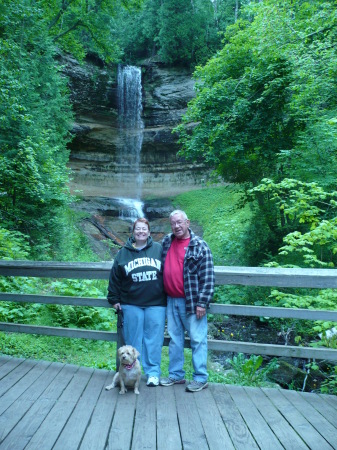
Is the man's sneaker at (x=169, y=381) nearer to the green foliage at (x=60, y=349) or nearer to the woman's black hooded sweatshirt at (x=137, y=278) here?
the woman's black hooded sweatshirt at (x=137, y=278)

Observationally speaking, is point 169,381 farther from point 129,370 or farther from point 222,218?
point 222,218

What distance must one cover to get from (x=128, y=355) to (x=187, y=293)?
0.80 metres

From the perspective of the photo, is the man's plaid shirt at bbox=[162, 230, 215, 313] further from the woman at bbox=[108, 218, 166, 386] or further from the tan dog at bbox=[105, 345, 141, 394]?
the tan dog at bbox=[105, 345, 141, 394]

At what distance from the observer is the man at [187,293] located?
3799 mm

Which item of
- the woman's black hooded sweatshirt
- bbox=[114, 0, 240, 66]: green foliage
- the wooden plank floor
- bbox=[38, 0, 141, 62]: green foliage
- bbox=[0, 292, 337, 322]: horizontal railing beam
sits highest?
→ bbox=[114, 0, 240, 66]: green foliage

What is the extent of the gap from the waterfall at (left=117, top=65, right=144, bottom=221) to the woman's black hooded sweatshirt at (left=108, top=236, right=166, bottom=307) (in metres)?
25.9

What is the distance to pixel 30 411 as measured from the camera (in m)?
3.33

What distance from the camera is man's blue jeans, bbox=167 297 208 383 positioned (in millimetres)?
3855

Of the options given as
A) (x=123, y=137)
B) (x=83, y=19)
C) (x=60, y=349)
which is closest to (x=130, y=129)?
(x=123, y=137)

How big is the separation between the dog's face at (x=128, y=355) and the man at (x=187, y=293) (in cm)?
46

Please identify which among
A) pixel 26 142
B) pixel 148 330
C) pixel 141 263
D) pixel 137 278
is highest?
pixel 26 142

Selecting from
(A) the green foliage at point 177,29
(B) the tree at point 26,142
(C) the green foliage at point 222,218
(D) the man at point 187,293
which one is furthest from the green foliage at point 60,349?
(A) the green foliage at point 177,29

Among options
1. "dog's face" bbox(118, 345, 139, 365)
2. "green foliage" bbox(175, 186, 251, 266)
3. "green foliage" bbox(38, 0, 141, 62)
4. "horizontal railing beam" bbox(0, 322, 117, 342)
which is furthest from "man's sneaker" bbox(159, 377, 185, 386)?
"green foliage" bbox(38, 0, 141, 62)

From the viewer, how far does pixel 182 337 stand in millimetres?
4004
